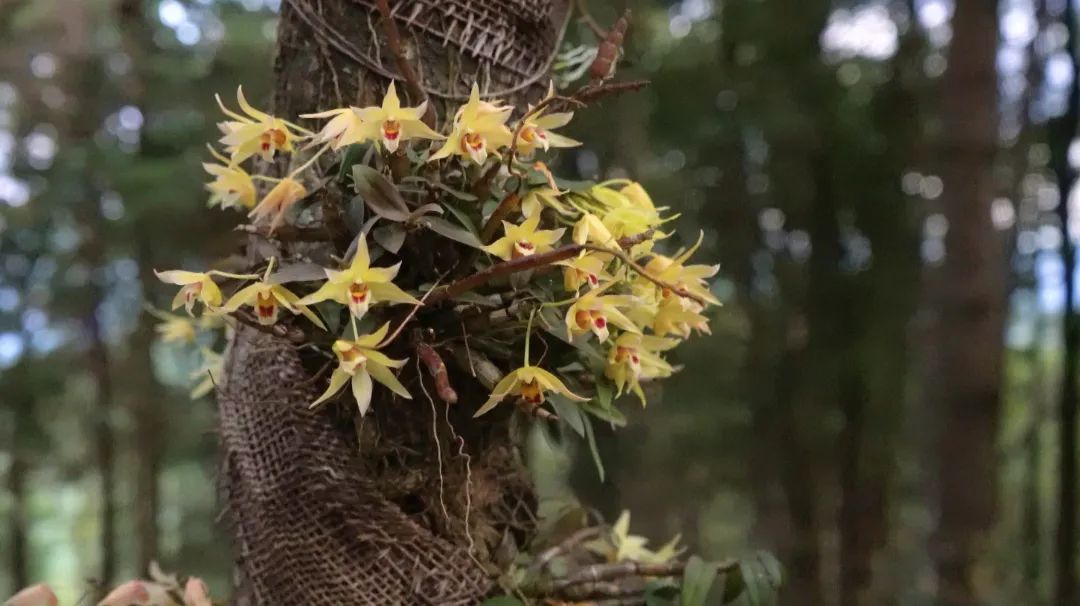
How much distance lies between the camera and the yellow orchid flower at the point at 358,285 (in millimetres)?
618

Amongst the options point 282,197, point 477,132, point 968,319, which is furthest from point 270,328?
point 968,319

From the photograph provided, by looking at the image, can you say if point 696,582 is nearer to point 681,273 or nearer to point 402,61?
point 681,273

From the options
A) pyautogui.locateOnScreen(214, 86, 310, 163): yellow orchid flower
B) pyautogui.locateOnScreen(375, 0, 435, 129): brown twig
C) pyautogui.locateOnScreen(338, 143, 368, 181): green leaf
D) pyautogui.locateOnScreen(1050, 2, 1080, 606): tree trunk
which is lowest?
pyautogui.locateOnScreen(1050, 2, 1080, 606): tree trunk

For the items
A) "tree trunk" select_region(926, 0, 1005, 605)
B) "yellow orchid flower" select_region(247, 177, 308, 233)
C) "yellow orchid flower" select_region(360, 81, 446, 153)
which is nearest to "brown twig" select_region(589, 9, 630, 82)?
"yellow orchid flower" select_region(360, 81, 446, 153)

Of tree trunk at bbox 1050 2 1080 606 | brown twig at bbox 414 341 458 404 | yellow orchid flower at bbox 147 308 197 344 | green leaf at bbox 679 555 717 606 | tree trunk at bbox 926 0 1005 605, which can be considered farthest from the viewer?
tree trunk at bbox 1050 2 1080 606

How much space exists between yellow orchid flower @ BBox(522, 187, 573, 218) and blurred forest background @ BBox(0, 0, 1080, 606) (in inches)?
23.6

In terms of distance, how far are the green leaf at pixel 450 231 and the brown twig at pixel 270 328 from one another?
0.14m

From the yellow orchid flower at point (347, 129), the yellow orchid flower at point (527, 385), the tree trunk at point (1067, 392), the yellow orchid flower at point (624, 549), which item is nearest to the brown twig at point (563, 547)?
the yellow orchid flower at point (624, 549)

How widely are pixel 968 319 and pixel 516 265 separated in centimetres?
146

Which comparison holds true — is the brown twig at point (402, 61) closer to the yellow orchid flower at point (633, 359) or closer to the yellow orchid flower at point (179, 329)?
the yellow orchid flower at point (633, 359)

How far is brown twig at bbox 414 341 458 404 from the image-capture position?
0.61m

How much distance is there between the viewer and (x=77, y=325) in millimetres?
2861

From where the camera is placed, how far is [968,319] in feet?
5.79

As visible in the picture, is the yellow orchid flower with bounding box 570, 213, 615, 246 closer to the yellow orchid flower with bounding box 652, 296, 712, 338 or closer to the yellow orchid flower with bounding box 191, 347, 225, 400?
the yellow orchid flower with bounding box 652, 296, 712, 338
